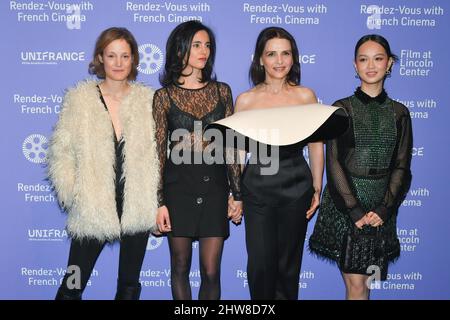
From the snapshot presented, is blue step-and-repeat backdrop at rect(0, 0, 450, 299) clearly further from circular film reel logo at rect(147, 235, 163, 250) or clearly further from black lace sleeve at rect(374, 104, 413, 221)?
black lace sleeve at rect(374, 104, 413, 221)

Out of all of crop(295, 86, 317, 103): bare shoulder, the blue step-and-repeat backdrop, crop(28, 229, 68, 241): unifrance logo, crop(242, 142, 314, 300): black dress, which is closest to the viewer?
crop(242, 142, 314, 300): black dress

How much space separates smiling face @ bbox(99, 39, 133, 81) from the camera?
3059 mm

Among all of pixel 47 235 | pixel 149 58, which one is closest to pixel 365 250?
pixel 149 58

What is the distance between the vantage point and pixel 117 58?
3.07 metres

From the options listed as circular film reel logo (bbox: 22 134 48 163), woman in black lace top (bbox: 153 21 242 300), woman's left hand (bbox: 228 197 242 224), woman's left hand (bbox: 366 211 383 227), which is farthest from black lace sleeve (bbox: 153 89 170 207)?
woman's left hand (bbox: 366 211 383 227)

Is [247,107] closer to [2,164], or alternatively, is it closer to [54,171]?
[54,171]

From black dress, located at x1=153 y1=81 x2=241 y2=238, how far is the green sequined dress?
0.69 m

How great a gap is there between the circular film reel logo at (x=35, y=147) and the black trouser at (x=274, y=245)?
60.9 inches

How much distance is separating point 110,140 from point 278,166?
0.97 meters

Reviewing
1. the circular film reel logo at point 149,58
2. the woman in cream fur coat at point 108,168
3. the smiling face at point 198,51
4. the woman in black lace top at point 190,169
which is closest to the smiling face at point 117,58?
the woman in cream fur coat at point 108,168

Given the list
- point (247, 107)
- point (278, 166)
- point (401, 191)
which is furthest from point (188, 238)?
point (401, 191)

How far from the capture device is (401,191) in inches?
122

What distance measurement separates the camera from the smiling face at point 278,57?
10.2 ft

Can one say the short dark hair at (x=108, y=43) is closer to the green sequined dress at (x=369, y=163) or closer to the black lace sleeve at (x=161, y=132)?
the black lace sleeve at (x=161, y=132)
